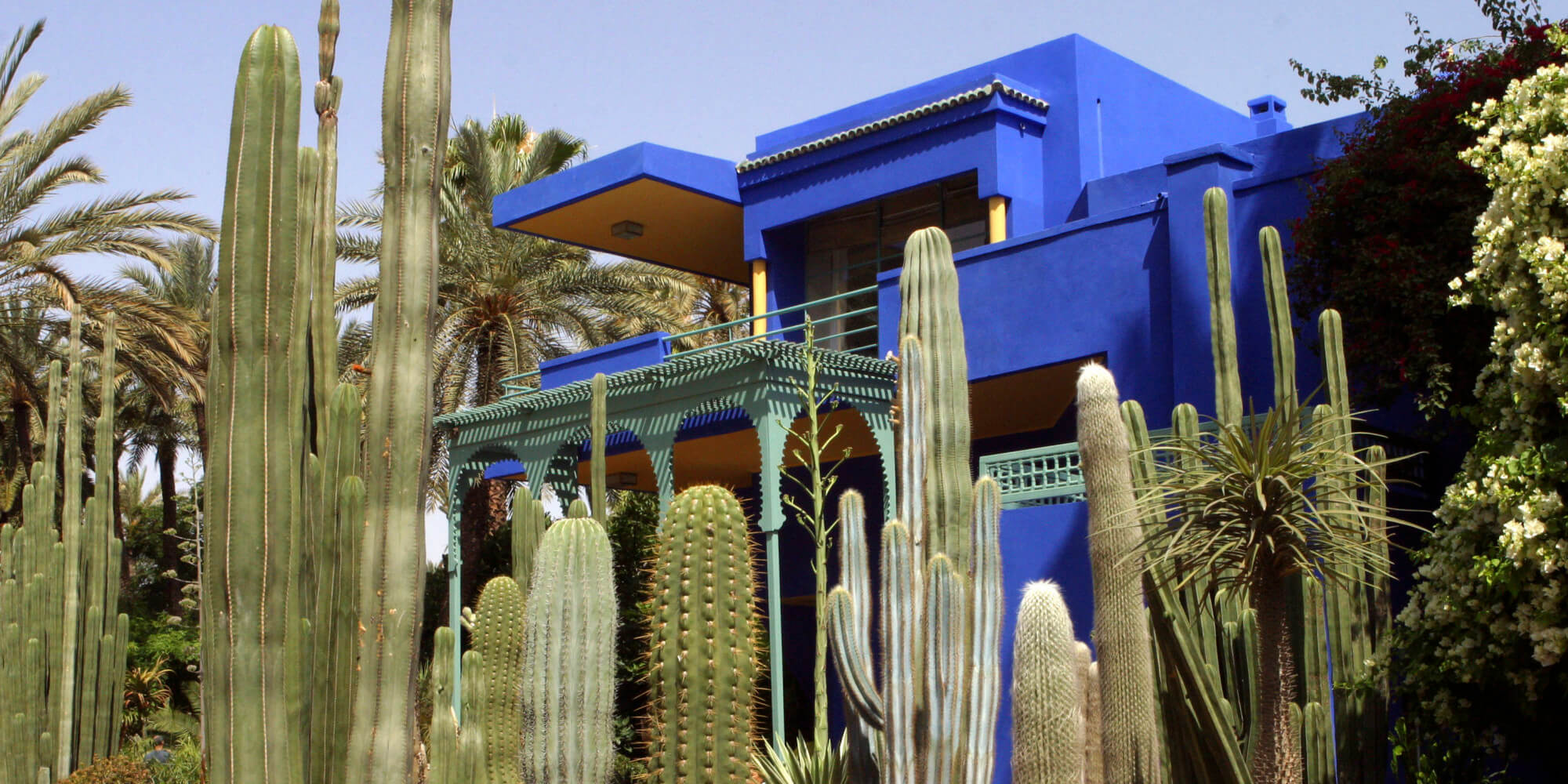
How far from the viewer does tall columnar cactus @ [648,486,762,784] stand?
5.66 m

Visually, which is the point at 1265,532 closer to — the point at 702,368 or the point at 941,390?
the point at 941,390

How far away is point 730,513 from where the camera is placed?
5984mm

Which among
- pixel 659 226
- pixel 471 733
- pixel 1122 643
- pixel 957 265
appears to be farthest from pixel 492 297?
pixel 1122 643

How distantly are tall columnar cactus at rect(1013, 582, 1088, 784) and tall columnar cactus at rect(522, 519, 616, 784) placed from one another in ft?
5.91

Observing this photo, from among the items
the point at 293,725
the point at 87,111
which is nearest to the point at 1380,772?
the point at 293,725

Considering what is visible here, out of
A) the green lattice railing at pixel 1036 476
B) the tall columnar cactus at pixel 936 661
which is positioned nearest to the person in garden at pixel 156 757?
the green lattice railing at pixel 1036 476

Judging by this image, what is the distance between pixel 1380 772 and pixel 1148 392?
500 centimetres

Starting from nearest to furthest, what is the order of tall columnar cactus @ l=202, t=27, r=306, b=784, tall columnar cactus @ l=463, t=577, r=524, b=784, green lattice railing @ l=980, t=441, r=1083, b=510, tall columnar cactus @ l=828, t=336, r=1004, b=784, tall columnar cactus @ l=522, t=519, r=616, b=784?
tall columnar cactus @ l=202, t=27, r=306, b=784 → tall columnar cactus @ l=522, t=519, r=616, b=784 → tall columnar cactus @ l=828, t=336, r=1004, b=784 → tall columnar cactus @ l=463, t=577, r=524, b=784 → green lattice railing @ l=980, t=441, r=1083, b=510

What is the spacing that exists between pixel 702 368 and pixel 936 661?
756 centimetres

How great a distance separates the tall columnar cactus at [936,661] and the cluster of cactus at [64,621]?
670 centimetres

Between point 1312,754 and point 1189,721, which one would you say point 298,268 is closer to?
point 1189,721

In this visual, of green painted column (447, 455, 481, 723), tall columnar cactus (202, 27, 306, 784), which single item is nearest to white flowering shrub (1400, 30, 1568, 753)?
tall columnar cactus (202, 27, 306, 784)

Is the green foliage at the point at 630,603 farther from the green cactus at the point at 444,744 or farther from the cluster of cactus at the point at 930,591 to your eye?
the cluster of cactus at the point at 930,591

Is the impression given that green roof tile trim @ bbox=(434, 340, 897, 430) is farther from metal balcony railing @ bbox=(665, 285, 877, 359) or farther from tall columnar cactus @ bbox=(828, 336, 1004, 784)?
tall columnar cactus @ bbox=(828, 336, 1004, 784)
